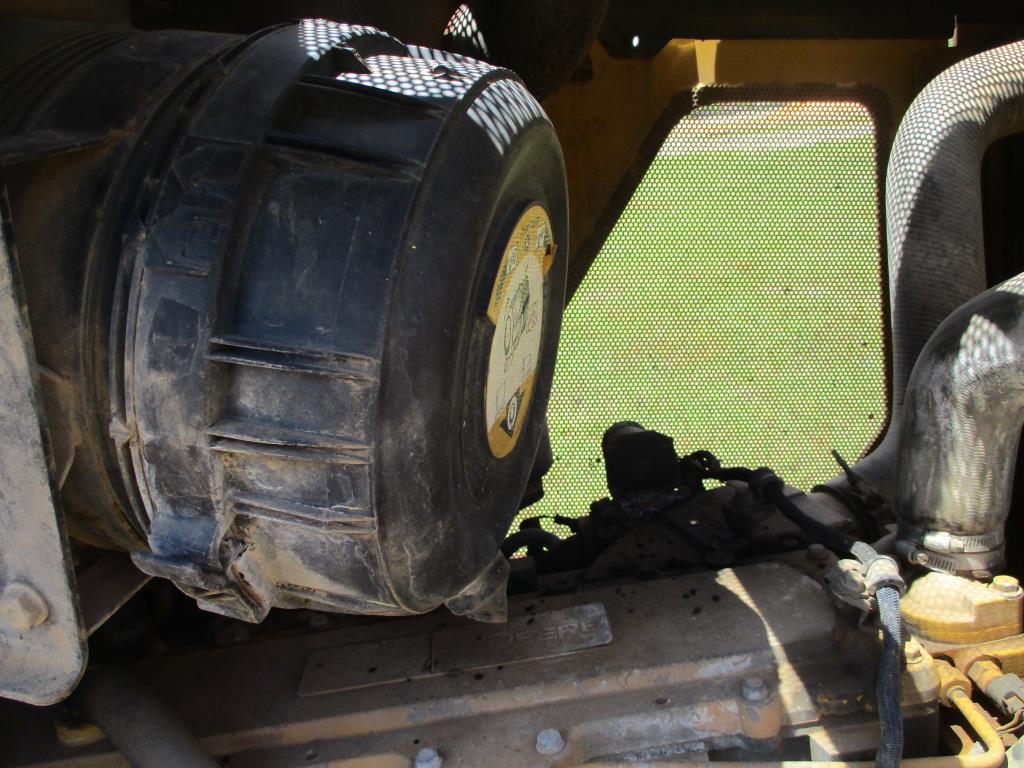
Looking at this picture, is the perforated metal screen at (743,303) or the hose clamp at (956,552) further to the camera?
the perforated metal screen at (743,303)

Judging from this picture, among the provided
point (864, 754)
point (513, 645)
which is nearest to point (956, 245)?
point (864, 754)

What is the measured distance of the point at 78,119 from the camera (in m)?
0.74

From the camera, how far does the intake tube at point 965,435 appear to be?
117cm

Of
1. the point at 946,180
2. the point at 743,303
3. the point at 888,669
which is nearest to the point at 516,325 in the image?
the point at 888,669

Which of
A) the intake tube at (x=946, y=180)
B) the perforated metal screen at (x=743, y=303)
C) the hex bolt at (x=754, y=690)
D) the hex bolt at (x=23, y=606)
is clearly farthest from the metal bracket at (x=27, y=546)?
the perforated metal screen at (x=743, y=303)

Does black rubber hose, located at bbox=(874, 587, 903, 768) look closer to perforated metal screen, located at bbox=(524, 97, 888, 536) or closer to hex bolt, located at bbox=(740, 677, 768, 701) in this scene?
hex bolt, located at bbox=(740, 677, 768, 701)

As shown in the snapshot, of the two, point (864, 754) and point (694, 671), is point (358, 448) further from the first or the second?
point (864, 754)

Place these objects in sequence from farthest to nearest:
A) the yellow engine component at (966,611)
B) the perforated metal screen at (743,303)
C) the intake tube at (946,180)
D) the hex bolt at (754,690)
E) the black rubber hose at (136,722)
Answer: the perforated metal screen at (743,303) < the intake tube at (946,180) < the yellow engine component at (966,611) < the hex bolt at (754,690) < the black rubber hose at (136,722)

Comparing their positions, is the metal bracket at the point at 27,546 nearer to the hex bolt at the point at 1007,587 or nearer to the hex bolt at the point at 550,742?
the hex bolt at the point at 550,742

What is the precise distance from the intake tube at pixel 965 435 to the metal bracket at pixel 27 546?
3.76ft

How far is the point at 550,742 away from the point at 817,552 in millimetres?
580

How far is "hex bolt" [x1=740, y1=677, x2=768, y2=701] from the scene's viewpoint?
1142 mm

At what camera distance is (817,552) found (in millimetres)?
1402

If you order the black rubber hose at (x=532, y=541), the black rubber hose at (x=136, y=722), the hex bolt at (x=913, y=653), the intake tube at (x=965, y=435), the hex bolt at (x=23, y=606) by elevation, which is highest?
the hex bolt at (x=23, y=606)
